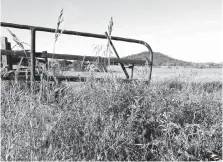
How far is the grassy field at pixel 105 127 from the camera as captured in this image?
2.26 m

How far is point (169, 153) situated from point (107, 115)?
706mm

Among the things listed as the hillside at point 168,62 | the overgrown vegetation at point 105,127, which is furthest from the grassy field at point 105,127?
the hillside at point 168,62

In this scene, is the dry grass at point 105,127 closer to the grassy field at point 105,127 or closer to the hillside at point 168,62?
the grassy field at point 105,127

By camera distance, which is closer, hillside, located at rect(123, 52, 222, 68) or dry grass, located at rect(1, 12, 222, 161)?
dry grass, located at rect(1, 12, 222, 161)

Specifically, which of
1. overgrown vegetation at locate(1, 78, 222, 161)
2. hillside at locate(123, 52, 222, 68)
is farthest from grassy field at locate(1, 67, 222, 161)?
hillside at locate(123, 52, 222, 68)

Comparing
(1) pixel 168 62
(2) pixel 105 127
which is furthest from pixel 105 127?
(1) pixel 168 62

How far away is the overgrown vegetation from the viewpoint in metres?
2.26

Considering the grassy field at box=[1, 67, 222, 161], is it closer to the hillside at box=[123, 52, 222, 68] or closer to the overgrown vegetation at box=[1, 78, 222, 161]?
the overgrown vegetation at box=[1, 78, 222, 161]

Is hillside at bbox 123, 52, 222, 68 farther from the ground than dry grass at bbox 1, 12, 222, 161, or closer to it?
farther from the ground

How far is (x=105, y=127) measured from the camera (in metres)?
2.47

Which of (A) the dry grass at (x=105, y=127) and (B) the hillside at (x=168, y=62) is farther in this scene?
(B) the hillside at (x=168, y=62)

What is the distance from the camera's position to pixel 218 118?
10.4ft

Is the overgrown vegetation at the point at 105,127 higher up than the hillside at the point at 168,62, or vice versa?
the hillside at the point at 168,62

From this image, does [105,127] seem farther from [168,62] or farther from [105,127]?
[168,62]
